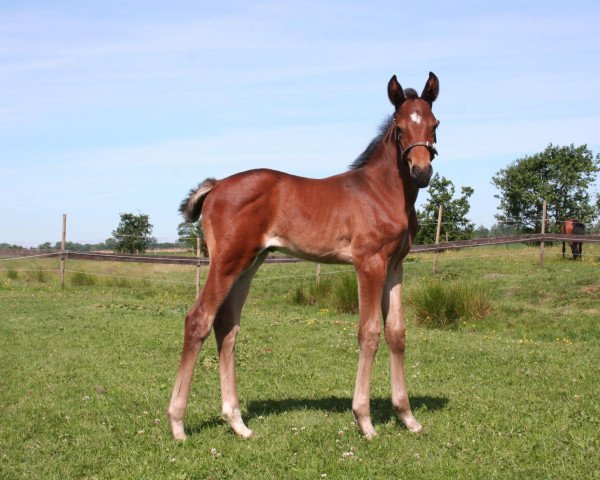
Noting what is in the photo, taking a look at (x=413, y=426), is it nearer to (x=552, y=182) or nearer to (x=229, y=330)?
(x=229, y=330)

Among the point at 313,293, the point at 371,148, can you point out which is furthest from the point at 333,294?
the point at 371,148

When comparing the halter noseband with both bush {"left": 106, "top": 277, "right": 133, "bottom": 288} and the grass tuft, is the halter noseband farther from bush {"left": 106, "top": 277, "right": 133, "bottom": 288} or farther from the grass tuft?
bush {"left": 106, "top": 277, "right": 133, "bottom": 288}

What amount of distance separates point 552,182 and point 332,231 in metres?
48.2

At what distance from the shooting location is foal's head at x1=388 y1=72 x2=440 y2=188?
217 inches

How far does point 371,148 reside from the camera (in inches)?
251

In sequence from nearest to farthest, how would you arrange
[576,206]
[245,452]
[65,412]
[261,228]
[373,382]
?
[245,452], [261,228], [65,412], [373,382], [576,206]

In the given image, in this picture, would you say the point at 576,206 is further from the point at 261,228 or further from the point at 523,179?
the point at 261,228

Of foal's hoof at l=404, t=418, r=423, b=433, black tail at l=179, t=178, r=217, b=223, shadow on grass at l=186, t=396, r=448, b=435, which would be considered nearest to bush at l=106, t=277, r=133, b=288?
shadow on grass at l=186, t=396, r=448, b=435

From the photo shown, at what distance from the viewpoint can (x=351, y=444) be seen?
5.57 m

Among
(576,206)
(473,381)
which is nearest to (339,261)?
(473,381)

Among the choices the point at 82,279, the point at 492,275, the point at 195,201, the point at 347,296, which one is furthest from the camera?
the point at 82,279

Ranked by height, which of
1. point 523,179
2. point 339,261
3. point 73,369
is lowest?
point 73,369

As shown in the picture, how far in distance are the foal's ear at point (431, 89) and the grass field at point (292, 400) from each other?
298cm

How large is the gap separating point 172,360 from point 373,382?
3034 mm
